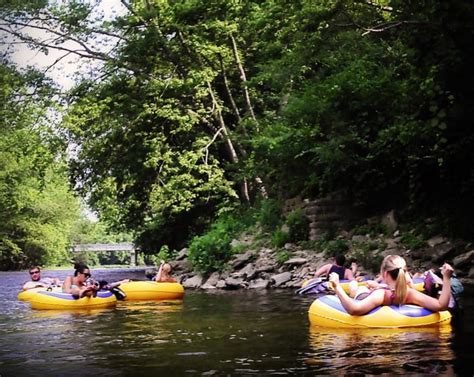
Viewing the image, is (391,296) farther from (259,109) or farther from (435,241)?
(259,109)

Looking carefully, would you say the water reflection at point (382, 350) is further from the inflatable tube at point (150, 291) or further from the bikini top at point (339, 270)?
the inflatable tube at point (150, 291)

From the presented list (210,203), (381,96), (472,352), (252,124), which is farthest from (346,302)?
(210,203)

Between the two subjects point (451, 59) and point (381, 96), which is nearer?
point (451, 59)

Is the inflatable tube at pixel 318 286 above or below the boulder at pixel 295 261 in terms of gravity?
below

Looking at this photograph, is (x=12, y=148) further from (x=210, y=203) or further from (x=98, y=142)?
(x=210, y=203)

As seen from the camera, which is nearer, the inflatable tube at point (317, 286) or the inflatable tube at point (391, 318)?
the inflatable tube at point (391, 318)

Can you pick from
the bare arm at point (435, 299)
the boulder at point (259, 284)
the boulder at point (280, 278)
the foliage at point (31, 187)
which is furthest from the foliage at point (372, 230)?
the foliage at point (31, 187)

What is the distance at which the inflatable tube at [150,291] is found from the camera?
44.6ft

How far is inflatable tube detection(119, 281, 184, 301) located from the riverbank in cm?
308

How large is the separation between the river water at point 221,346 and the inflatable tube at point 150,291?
2904 millimetres

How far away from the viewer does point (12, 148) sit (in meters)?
23.9

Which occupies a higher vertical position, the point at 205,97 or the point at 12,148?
the point at 205,97

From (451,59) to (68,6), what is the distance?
60.7ft

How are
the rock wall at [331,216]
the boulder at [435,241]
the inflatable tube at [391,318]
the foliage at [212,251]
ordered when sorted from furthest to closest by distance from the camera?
the foliage at [212,251] < the rock wall at [331,216] < the boulder at [435,241] < the inflatable tube at [391,318]
